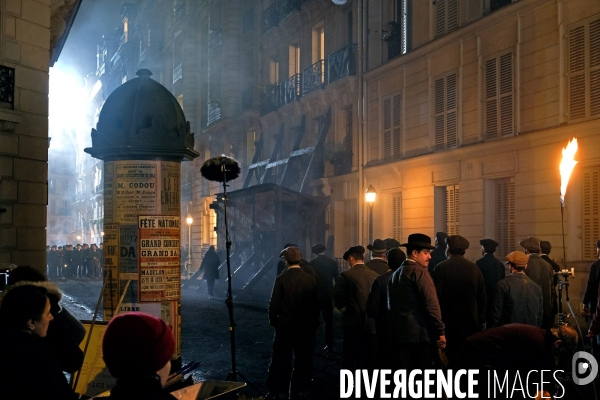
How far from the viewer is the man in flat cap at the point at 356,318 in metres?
8.86

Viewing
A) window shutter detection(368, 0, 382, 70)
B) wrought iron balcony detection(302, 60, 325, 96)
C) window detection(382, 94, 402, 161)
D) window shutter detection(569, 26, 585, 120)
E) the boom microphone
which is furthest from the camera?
wrought iron balcony detection(302, 60, 325, 96)

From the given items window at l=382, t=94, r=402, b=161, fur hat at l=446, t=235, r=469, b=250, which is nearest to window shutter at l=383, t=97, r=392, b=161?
window at l=382, t=94, r=402, b=161

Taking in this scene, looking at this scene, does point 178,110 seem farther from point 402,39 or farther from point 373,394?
point 402,39

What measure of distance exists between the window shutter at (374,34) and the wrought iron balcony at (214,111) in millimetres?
15258

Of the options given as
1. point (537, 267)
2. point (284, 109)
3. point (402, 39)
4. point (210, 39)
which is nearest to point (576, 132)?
point (537, 267)

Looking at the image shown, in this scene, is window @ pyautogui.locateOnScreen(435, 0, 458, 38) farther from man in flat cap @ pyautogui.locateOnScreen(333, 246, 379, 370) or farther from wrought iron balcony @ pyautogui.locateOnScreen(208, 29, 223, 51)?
wrought iron balcony @ pyautogui.locateOnScreen(208, 29, 223, 51)

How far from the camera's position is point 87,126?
83000 mm

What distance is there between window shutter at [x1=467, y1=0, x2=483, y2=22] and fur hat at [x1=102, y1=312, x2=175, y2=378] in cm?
1742

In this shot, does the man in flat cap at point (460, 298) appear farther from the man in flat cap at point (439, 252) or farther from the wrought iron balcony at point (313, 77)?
the wrought iron balcony at point (313, 77)

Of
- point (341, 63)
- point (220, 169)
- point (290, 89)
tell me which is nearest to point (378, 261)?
point (220, 169)

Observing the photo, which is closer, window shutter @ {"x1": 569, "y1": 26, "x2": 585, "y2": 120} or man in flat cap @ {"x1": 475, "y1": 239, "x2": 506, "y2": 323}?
man in flat cap @ {"x1": 475, "y1": 239, "x2": 506, "y2": 323}

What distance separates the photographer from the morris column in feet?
28.6

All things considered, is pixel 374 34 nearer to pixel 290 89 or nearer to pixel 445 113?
pixel 445 113

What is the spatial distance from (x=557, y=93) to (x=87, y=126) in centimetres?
7422
